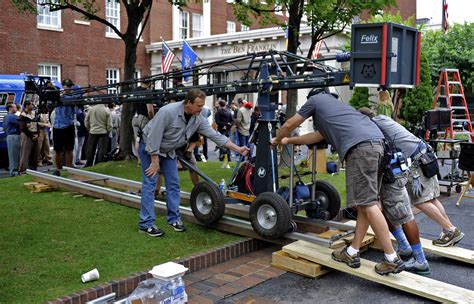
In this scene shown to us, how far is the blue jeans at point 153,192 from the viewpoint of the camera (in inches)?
255

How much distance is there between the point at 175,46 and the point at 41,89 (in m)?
20.0

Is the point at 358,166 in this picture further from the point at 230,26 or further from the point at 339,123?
the point at 230,26

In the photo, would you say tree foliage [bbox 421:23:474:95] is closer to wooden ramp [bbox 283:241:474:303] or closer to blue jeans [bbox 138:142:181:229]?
blue jeans [bbox 138:142:181:229]

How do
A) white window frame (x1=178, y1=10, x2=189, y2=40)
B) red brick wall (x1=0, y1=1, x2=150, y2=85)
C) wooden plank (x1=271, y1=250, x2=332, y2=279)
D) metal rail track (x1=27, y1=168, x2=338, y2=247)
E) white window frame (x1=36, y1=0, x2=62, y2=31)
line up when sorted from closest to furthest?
wooden plank (x1=271, y1=250, x2=332, y2=279), metal rail track (x1=27, y1=168, x2=338, y2=247), red brick wall (x1=0, y1=1, x2=150, y2=85), white window frame (x1=36, y1=0, x2=62, y2=31), white window frame (x1=178, y1=10, x2=189, y2=40)

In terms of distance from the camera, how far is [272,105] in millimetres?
6523

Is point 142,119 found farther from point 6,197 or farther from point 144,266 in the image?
point 144,266

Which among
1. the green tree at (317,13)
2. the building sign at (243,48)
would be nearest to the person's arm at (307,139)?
the green tree at (317,13)

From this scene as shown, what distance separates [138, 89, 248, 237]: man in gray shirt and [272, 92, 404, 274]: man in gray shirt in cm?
142

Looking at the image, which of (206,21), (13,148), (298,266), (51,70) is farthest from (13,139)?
(206,21)

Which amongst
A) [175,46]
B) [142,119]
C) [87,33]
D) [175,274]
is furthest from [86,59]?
[175,274]

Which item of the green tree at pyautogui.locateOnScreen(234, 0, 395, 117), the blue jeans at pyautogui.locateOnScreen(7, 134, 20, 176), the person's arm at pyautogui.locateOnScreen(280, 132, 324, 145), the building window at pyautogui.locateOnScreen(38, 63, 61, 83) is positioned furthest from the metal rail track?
the building window at pyautogui.locateOnScreen(38, 63, 61, 83)

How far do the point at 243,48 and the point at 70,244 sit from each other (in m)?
22.5

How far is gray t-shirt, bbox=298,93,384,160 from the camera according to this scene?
531cm

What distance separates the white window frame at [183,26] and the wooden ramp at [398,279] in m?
27.6
